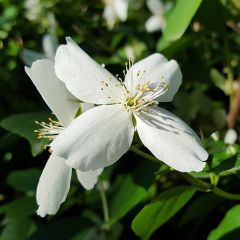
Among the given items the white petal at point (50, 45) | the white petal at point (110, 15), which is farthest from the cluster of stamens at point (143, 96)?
the white petal at point (110, 15)

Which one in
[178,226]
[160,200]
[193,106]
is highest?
[160,200]

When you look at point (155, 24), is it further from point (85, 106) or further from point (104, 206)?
point (85, 106)

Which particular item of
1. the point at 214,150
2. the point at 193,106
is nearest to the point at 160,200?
the point at 214,150

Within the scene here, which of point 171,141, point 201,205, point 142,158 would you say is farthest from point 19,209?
point 171,141

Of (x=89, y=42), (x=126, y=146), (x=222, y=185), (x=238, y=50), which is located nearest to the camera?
(x=126, y=146)

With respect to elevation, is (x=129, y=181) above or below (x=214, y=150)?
below

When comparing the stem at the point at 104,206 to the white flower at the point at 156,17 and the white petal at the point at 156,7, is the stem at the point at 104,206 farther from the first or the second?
the white petal at the point at 156,7

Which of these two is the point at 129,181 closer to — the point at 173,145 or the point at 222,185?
the point at 222,185

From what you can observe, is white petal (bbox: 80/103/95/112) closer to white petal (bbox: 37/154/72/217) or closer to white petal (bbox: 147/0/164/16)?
white petal (bbox: 37/154/72/217)
